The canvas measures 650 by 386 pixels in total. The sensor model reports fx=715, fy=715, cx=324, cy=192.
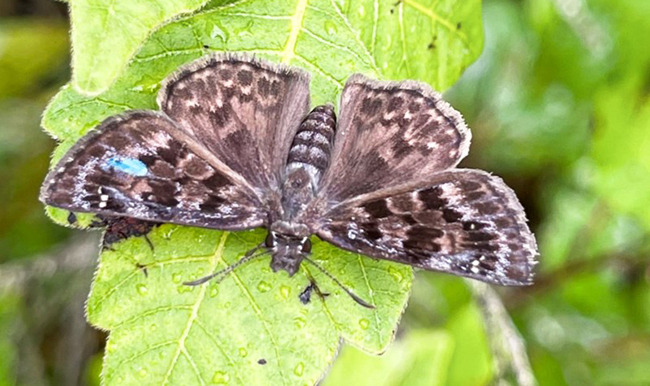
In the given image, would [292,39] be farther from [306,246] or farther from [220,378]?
[220,378]

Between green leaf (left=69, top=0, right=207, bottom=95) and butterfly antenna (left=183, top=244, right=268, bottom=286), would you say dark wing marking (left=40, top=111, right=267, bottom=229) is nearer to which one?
butterfly antenna (left=183, top=244, right=268, bottom=286)

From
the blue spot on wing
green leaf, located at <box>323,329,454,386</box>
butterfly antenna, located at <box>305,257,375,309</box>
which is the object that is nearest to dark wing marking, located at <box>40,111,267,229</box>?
the blue spot on wing

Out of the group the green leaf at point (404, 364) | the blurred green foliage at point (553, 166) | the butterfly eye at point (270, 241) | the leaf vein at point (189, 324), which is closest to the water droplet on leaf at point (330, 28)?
the butterfly eye at point (270, 241)

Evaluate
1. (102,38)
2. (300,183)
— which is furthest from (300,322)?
(102,38)

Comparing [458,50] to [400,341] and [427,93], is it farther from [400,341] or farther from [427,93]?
[400,341]

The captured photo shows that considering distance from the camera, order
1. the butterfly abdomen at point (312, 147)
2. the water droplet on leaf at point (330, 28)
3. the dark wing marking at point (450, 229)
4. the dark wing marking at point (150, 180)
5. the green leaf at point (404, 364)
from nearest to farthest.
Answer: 1. the dark wing marking at point (150, 180)
2. the dark wing marking at point (450, 229)
3. the water droplet on leaf at point (330, 28)
4. the butterfly abdomen at point (312, 147)
5. the green leaf at point (404, 364)

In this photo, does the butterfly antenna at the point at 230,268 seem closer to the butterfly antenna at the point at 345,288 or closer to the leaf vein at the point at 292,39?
the butterfly antenna at the point at 345,288

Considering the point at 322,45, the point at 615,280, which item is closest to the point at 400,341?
the point at 615,280
